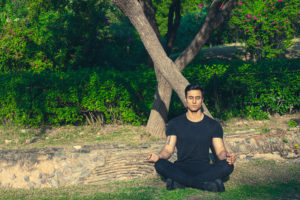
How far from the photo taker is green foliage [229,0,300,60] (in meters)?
12.9

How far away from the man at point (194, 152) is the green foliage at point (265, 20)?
30.6 feet

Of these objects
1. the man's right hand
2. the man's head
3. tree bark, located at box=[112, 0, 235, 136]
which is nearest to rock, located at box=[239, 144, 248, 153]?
tree bark, located at box=[112, 0, 235, 136]

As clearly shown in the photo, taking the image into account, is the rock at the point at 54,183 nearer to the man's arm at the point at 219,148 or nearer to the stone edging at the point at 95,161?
the stone edging at the point at 95,161

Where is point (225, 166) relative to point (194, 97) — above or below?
below

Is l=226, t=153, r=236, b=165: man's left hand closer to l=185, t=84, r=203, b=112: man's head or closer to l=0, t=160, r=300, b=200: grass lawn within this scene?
l=0, t=160, r=300, b=200: grass lawn

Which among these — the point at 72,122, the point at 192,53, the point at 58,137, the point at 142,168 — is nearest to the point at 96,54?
the point at 72,122

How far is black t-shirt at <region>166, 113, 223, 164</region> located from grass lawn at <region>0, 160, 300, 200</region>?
0.48 metres

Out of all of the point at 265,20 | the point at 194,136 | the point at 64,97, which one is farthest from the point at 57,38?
the point at 194,136

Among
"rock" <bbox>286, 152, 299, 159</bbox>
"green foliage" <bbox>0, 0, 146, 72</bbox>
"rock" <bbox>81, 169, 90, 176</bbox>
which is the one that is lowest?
"rock" <bbox>81, 169, 90, 176</bbox>

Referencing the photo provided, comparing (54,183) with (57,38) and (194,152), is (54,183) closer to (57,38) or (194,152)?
(194,152)

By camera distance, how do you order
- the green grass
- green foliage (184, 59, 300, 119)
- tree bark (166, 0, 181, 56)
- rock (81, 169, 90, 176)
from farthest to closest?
tree bark (166, 0, 181, 56), green foliage (184, 59, 300, 119), rock (81, 169, 90, 176), the green grass

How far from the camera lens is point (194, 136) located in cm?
481

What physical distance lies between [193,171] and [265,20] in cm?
985

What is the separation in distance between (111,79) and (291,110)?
511 centimetres
